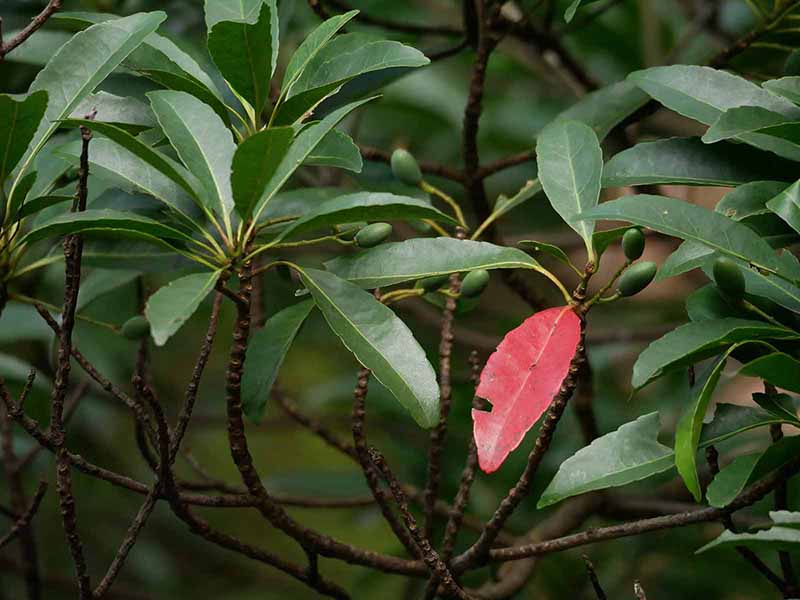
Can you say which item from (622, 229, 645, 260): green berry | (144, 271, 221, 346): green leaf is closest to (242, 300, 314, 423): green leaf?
(144, 271, 221, 346): green leaf

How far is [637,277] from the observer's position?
0.75m

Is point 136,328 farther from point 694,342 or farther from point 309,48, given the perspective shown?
point 694,342

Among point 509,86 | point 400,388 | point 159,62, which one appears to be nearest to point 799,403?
point 400,388

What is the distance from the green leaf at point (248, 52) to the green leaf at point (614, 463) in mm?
373

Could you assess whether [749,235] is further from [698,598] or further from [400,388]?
[698,598]

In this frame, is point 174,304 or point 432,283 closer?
point 174,304

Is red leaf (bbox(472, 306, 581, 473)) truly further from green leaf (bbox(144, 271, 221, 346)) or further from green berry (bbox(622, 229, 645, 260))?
green leaf (bbox(144, 271, 221, 346))

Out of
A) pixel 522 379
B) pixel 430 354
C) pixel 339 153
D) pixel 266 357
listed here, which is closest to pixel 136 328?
pixel 266 357

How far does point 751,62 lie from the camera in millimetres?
1483

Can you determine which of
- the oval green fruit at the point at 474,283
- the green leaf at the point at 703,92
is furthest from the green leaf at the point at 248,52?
the green leaf at the point at 703,92

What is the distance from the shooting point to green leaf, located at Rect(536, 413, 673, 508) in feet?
2.38

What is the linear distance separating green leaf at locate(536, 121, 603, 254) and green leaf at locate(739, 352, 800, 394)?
14 centimetres

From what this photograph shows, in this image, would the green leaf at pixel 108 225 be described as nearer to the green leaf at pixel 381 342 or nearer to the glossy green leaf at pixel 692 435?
the green leaf at pixel 381 342

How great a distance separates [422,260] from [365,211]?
0.06 metres
